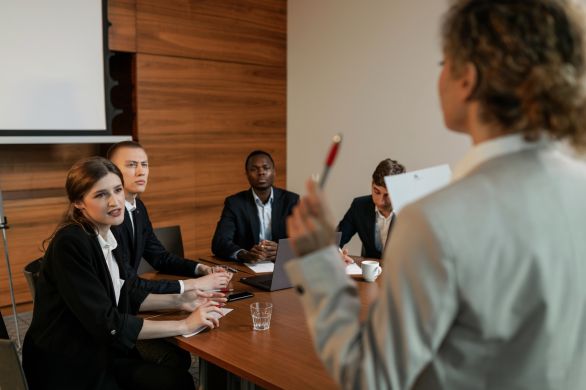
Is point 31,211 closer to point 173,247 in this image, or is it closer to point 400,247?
point 173,247

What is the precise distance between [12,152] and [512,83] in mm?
4367

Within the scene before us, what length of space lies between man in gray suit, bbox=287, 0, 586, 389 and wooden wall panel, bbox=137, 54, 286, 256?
435 cm

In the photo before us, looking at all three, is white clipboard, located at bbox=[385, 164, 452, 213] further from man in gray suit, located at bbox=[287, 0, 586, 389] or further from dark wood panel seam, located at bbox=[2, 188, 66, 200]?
dark wood panel seam, located at bbox=[2, 188, 66, 200]

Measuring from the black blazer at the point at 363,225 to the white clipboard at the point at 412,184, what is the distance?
1.35 metres

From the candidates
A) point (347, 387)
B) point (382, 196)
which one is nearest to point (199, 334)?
point (347, 387)

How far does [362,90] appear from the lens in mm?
5285

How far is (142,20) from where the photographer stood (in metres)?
4.82

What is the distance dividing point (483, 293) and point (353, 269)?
2020 mm

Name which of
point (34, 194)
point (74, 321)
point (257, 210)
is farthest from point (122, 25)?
point (74, 321)

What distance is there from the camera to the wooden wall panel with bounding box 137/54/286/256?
196 inches

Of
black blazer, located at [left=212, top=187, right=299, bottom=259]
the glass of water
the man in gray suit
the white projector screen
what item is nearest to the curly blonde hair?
the man in gray suit

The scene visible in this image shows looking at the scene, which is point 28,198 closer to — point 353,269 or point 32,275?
point 32,275

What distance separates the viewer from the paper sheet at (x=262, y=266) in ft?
9.18

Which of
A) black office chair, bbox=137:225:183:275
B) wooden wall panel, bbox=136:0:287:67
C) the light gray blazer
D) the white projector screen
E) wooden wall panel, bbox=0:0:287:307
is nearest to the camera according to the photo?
the light gray blazer
